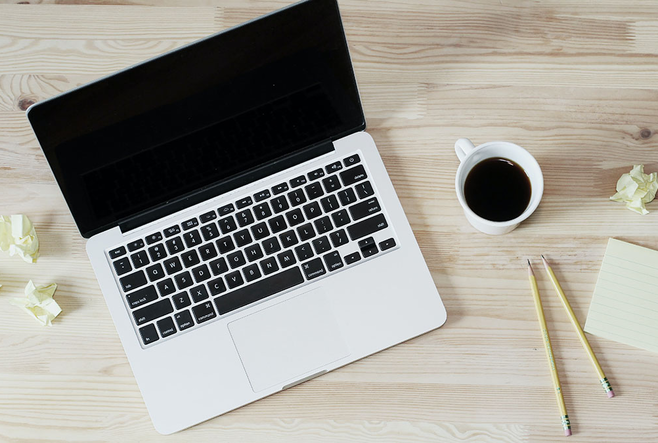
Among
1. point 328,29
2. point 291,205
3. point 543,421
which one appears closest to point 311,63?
point 328,29

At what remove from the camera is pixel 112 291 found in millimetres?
822

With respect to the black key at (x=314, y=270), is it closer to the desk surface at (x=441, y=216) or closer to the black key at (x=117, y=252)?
the desk surface at (x=441, y=216)

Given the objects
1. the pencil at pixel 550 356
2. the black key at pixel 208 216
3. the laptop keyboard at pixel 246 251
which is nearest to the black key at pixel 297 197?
the laptop keyboard at pixel 246 251

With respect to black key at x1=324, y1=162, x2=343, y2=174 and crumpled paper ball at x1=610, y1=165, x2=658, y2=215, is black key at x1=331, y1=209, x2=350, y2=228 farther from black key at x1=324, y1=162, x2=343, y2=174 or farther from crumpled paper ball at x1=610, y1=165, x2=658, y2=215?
crumpled paper ball at x1=610, y1=165, x2=658, y2=215

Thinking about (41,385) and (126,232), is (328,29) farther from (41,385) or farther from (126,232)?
(41,385)

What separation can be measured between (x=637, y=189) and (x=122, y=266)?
70cm

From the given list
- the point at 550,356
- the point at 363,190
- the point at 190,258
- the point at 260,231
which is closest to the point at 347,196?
the point at 363,190

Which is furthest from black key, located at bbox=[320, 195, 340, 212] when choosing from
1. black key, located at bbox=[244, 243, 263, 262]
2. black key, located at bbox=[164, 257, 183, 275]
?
black key, located at bbox=[164, 257, 183, 275]

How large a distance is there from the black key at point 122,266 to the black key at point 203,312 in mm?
106

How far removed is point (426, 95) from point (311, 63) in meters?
0.20

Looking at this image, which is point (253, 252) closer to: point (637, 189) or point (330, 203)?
point (330, 203)

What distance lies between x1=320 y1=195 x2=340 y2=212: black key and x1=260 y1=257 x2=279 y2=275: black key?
0.10m

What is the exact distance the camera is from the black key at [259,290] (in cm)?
81

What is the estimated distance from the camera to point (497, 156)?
0.80 meters
